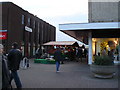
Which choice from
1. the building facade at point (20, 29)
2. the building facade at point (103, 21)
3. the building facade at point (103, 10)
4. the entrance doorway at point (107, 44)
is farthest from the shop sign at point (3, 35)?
the building facade at point (103, 10)

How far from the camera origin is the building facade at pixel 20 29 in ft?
98.2

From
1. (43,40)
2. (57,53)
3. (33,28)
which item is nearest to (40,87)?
(57,53)

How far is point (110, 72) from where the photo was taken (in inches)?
429

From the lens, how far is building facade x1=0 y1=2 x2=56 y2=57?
29.9 meters

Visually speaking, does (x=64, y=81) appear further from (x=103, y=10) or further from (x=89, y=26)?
(x=103, y=10)

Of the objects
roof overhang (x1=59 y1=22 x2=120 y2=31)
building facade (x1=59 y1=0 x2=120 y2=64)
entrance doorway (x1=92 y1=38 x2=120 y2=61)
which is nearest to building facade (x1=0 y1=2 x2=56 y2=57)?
roof overhang (x1=59 y1=22 x2=120 y2=31)

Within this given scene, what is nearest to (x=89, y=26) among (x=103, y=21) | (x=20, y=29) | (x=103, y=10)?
(x=103, y=21)

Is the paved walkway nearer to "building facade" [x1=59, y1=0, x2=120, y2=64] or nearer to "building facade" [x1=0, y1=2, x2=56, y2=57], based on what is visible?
"building facade" [x1=59, y1=0, x2=120, y2=64]

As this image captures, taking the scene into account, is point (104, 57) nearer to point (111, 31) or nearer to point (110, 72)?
point (110, 72)

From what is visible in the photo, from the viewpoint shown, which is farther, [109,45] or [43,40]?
[43,40]

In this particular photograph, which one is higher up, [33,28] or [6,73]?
[33,28]

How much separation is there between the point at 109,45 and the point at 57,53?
298 inches

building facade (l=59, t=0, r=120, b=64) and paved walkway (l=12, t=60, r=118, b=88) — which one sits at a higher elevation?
building facade (l=59, t=0, r=120, b=64)

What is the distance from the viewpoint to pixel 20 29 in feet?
112
